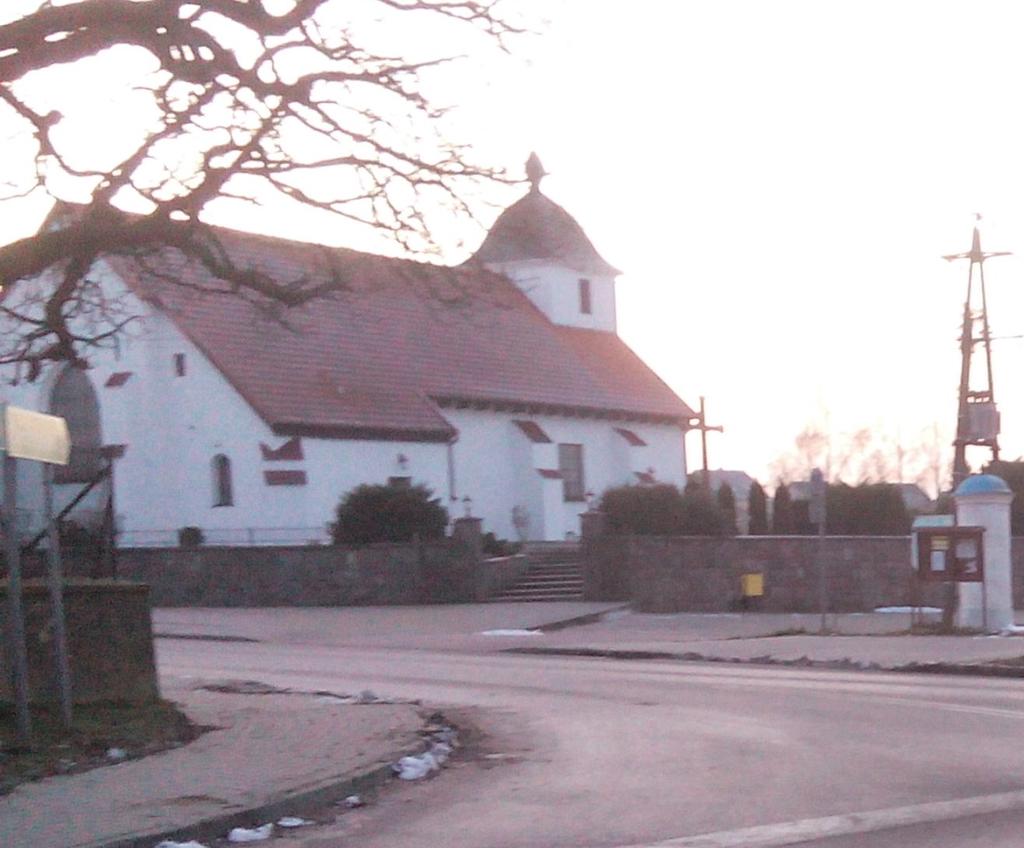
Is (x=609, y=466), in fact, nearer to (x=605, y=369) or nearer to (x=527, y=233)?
(x=605, y=369)

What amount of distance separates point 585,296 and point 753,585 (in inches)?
1277

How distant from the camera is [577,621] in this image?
3281 centimetres

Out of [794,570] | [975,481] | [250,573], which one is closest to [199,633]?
[250,573]

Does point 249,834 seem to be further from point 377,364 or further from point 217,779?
point 377,364

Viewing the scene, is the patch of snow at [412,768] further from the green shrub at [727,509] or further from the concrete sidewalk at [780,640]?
the green shrub at [727,509]

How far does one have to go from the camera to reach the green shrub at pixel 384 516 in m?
40.5

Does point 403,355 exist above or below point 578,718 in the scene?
above

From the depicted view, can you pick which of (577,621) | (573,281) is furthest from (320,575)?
(573,281)

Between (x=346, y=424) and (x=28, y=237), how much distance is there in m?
32.9

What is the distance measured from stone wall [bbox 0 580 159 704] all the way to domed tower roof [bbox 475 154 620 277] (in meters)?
4.80

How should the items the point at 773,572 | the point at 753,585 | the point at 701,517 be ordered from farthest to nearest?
the point at 701,517 < the point at 773,572 < the point at 753,585

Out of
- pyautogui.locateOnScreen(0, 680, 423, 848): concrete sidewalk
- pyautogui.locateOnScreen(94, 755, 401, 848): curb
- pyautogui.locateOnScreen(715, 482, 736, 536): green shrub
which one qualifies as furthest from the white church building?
pyautogui.locateOnScreen(94, 755, 401, 848): curb

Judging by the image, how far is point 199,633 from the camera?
105ft

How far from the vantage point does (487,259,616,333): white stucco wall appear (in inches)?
2475
